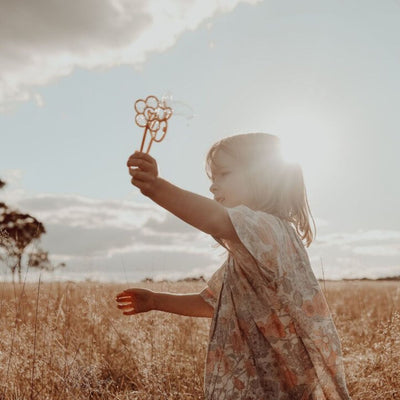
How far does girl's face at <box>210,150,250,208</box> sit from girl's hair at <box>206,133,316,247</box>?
0.06ft

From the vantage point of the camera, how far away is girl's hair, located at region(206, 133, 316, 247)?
2.27 meters

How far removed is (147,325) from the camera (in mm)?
3965

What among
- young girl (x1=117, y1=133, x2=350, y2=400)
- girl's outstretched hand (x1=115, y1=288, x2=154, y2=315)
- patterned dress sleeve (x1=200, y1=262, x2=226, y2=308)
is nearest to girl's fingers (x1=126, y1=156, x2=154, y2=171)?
young girl (x1=117, y1=133, x2=350, y2=400)

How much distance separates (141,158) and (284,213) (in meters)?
0.85

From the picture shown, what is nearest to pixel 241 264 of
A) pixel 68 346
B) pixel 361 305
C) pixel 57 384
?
pixel 57 384

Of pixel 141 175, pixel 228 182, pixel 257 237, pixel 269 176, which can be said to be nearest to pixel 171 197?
pixel 141 175

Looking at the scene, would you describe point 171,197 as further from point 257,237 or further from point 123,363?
point 123,363

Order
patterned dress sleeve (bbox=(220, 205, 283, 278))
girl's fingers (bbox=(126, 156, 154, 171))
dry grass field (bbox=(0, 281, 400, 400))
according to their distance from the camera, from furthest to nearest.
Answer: dry grass field (bbox=(0, 281, 400, 400)) → patterned dress sleeve (bbox=(220, 205, 283, 278)) → girl's fingers (bbox=(126, 156, 154, 171))

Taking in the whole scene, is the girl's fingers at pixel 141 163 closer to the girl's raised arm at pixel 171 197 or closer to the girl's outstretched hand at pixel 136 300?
the girl's raised arm at pixel 171 197

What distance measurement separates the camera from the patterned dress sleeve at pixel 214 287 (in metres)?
2.56

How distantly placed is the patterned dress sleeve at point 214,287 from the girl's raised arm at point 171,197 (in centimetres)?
78

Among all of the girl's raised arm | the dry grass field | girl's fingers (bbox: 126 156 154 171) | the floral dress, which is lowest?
the dry grass field

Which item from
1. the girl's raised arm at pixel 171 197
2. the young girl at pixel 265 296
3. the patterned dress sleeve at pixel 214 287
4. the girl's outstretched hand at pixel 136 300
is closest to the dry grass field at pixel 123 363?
the girl's outstretched hand at pixel 136 300

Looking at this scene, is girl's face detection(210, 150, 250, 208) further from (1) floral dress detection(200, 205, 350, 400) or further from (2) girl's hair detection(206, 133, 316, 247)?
(1) floral dress detection(200, 205, 350, 400)
